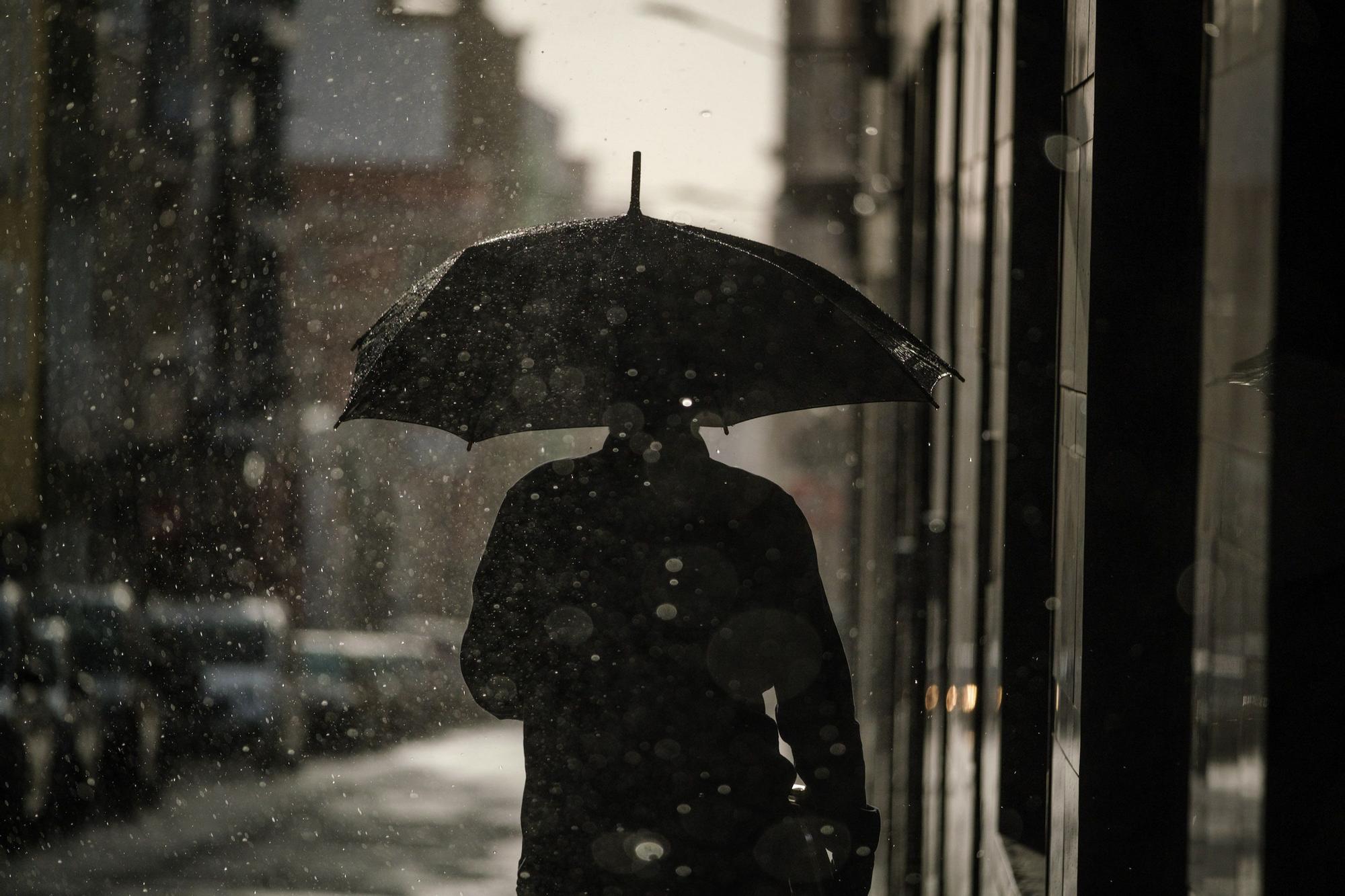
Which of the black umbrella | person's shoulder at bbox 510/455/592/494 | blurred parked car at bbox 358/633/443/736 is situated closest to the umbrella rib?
the black umbrella

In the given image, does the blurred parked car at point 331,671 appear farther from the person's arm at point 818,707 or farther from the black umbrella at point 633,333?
the person's arm at point 818,707

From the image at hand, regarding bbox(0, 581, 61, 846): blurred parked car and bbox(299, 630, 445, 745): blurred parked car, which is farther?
bbox(299, 630, 445, 745): blurred parked car

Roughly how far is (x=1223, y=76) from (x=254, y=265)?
1245 centimetres

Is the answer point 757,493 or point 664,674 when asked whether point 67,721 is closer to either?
point 664,674

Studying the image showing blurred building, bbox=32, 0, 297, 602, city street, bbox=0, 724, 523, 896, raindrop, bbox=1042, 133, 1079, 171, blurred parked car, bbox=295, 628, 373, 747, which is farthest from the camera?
blurred building, bbox=32, 0, 297, 602

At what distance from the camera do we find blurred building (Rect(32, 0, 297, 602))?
12.1 metres

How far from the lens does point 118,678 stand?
976cm

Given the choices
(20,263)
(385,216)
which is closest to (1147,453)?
(20,263)

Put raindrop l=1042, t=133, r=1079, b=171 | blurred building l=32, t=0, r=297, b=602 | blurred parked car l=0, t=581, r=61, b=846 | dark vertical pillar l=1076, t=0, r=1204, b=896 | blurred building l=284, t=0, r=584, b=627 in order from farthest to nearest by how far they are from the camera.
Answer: blurred building l=32, t=0, r=297, b=602 < blurred building l=284, t=0, r=584, b=627 < blurred parked car l=0, t=581, r=61, b=846 < raindrop l=1042, t=133, r=1079, b=171 < dark vertical pillar l=1076, t=0, r=1204, b=896

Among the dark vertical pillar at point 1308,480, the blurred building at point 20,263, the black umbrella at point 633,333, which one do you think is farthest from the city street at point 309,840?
the dark vertical pillar at point 1308,480

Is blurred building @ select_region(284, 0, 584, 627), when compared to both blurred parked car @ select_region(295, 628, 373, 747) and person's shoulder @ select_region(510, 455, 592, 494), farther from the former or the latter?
person's shoulder @ select_region(510, 455, 592, 494)

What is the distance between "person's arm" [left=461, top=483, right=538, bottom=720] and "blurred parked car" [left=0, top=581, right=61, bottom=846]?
8.27m

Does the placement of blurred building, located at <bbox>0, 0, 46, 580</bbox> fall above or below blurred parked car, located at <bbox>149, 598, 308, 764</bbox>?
above

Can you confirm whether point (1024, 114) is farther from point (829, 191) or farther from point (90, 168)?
point (90, 168)
